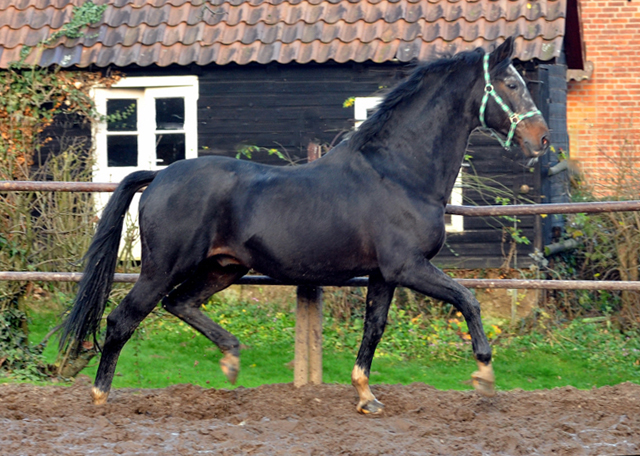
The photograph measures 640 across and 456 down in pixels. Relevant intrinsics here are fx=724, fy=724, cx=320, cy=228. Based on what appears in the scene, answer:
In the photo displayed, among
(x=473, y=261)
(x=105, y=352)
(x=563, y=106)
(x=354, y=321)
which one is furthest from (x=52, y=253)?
(x=563, y=106)

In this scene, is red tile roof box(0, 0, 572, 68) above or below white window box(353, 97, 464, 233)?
above

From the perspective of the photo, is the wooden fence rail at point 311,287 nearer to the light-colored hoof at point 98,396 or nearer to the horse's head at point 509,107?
the horse's head at point 509,107

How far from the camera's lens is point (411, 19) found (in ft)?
28.9

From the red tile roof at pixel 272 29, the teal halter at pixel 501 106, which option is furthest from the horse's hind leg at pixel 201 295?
the red tile roof at pixel 272 29

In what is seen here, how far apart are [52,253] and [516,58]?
5400 mm

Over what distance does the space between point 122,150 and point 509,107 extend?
20.9ft

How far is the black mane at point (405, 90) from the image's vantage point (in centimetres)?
436

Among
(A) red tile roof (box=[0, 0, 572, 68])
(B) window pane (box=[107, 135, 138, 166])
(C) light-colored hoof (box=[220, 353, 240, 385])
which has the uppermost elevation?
(A) red tile roof (box=[0, 0, 572, 68])

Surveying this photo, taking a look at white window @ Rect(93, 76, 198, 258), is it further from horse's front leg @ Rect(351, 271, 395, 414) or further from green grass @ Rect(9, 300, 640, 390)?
horse's front leg @ Rect(351, 271, 395, 414)

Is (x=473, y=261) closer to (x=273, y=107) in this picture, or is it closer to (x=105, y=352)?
(x=273, y=107)

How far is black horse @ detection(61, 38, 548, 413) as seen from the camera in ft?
13.6

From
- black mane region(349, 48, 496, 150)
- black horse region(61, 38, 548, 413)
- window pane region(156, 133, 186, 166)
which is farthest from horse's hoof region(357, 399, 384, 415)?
window pane region(156, 133, 186, 166)

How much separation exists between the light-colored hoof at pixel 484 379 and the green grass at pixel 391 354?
1.88 m

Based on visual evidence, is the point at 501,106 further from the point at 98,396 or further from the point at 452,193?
→ the point at 452,193
